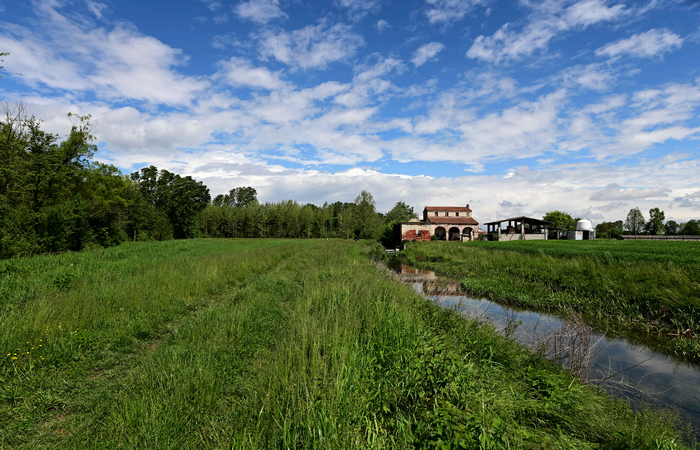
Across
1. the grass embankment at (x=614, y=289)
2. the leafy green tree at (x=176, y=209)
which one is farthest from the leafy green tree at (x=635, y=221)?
the leafy green tree at (x=176, y=209)

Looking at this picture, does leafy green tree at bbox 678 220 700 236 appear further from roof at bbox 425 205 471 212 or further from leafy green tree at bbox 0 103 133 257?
leafy green tree at bbox 0 103 133 257

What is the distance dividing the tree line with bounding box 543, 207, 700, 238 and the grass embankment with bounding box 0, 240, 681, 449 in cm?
7354

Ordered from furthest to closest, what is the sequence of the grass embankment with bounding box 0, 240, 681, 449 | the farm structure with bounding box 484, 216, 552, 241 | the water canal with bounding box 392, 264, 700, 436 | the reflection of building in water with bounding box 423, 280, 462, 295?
→ 1. the farm structure with bounding box 484, 216, 552, 241
2. the reflection of building in water with bounding box 423, 280, 462, 295
3. the water canal with bounding box 392, 264, 700, 436
4. the grass embankment with bounding box 0, 240, 681, 449

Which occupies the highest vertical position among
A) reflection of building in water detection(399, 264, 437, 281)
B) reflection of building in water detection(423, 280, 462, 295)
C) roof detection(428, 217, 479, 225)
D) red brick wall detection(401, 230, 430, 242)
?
roof detection(428, 217, 479, 225)

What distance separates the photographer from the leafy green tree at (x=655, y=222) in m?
75.4

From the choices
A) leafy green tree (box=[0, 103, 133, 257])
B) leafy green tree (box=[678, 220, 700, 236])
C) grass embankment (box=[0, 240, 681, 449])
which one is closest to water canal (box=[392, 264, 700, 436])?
grass embankment (box=[0, 240, 681, 449])

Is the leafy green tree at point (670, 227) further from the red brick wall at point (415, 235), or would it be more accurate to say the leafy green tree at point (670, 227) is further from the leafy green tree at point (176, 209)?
the leafy green tree at point (176, 209)

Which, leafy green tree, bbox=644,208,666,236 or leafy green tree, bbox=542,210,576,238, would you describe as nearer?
leafy green tree, bbox=644,208,666,236

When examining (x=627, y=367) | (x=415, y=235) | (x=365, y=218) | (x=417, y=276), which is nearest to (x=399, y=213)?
(x=365, y=218)

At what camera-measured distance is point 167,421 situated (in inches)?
121

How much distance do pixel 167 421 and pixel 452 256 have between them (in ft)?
81.5

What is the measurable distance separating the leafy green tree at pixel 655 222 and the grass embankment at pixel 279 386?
101711 millimetres

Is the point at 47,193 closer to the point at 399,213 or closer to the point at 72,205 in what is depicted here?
the point at 72,205

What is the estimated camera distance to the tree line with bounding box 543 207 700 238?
65438 mm
